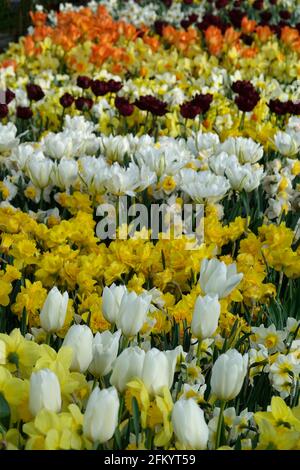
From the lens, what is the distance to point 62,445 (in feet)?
4.64

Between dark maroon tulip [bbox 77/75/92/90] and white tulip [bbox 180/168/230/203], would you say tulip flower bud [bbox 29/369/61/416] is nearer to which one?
white tulip [bbox 180/168/230/203]

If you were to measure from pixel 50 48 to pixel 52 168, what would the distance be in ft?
13.0

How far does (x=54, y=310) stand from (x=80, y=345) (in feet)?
0.72

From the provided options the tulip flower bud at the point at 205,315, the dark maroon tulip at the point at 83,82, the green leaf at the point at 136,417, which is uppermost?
the tulip flower bud at the point at 205,315

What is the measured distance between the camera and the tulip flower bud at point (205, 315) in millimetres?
1751

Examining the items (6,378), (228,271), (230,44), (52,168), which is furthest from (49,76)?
(6,378)

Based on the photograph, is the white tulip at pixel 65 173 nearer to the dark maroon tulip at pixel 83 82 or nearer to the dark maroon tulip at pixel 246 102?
the dark maroon tulip at pixel 246 102

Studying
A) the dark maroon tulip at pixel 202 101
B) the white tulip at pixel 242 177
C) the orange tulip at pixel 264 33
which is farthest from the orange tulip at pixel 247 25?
the white tulip at pixel 242 177

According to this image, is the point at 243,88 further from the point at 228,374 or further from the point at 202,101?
the point at 228,374

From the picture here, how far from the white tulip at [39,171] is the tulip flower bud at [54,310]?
138cm

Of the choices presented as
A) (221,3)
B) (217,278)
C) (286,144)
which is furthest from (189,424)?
(221,3)

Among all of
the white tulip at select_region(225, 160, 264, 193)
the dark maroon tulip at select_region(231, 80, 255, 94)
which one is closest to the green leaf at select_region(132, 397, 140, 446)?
the white tulip at select_region(225, 160, 264, 193)

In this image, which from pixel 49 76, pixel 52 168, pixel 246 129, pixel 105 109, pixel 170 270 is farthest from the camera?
pixel 49 76
